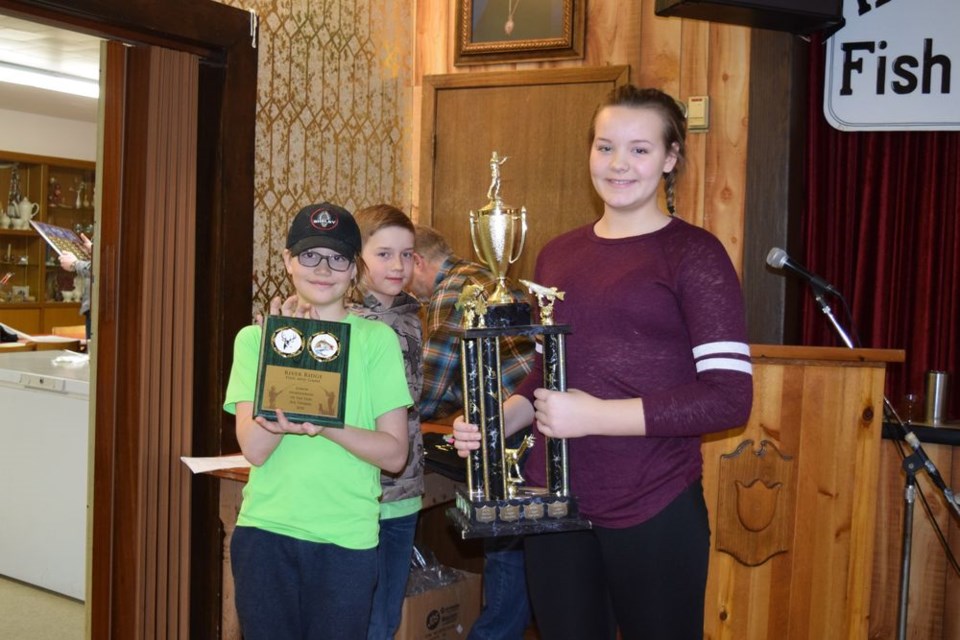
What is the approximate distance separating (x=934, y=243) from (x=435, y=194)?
189cm

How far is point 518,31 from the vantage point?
12.7 ft

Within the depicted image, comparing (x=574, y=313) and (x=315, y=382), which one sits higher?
(x=574, y=313)

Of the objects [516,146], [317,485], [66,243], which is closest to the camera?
[317,485]

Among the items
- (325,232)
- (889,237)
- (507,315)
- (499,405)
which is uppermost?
(889,237)

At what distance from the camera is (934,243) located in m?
3.37

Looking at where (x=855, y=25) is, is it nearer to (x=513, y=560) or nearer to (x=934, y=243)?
(x=934, y=243)

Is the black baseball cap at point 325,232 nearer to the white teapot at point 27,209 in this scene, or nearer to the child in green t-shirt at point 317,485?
the child in green t-shirt at point 317,485

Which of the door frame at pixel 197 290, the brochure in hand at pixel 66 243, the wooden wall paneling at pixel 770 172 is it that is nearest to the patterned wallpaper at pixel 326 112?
the door frame at pixel 197 290

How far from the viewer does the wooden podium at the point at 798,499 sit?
8.30ft

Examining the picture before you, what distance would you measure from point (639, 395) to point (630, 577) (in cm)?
27

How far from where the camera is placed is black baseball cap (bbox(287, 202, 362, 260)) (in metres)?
1.88

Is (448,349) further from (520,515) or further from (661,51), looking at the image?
(661,51)

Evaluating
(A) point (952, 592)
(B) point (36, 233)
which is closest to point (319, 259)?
(A) point (952, 592)

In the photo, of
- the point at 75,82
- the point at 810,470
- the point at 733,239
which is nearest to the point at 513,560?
the point at 810,470
